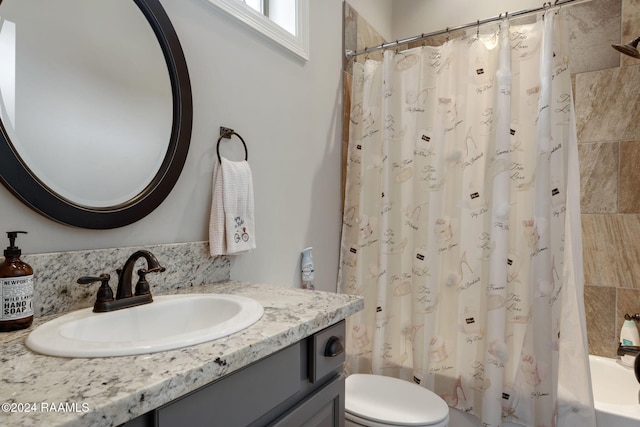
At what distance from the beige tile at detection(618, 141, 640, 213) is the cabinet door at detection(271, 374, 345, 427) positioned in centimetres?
209

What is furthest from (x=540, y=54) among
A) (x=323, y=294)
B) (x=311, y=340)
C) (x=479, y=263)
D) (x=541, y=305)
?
(x=311, y=340)

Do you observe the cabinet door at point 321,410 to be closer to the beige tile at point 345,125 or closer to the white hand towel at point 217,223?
the white hand towel at point 217,223

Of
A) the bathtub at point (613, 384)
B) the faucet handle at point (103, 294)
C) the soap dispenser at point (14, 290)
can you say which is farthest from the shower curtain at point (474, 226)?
the soap dispenser at point (14, 290)

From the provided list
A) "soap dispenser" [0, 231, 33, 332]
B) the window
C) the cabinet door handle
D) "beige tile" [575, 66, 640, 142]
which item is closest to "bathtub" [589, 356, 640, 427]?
"beige tile" [575, 66, 640, 142]

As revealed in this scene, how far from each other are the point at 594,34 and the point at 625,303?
1.61 m

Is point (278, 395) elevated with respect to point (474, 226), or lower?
lower

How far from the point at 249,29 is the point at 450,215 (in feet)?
3.98

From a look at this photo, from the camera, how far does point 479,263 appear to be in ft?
5.53

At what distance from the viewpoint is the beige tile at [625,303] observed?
2.10 metres

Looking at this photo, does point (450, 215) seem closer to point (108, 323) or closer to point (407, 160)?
point (407, 160)

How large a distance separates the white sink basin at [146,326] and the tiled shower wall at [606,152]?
4.51ft

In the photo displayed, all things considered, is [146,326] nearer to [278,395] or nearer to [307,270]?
[278,395]

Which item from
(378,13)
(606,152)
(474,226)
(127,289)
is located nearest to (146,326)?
(127,289)

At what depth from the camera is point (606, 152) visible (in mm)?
2178
